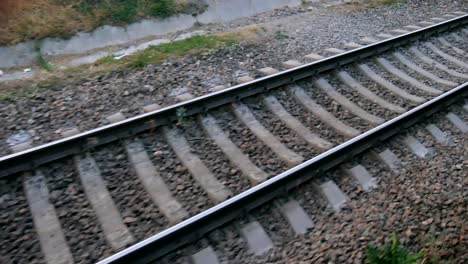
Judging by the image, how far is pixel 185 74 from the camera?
7.01 metres

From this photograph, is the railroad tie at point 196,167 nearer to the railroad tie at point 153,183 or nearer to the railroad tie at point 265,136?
the railroad tie at point 153,183

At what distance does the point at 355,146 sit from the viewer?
5234mm

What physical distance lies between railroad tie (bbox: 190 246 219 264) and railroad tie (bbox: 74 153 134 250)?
570 millimetres

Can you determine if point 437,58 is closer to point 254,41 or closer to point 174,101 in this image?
point 254,41

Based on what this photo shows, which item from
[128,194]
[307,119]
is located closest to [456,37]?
[307,119]

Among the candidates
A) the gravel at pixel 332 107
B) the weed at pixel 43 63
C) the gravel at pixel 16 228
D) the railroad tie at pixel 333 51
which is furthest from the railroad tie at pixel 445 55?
the gravel at pixel 16 228

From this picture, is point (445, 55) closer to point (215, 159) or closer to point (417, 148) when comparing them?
point (417, 148)

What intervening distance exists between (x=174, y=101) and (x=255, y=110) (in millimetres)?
1097

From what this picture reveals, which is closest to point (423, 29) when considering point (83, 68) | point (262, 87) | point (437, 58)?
point (437, 58)

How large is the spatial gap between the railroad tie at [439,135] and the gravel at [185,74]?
261 centimetres

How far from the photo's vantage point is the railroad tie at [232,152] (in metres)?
4.81

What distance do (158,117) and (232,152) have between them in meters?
1.02

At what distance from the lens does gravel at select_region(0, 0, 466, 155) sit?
5.85 meters

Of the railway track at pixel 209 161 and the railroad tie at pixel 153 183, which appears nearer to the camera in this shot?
the railway track at pixel 209 161
